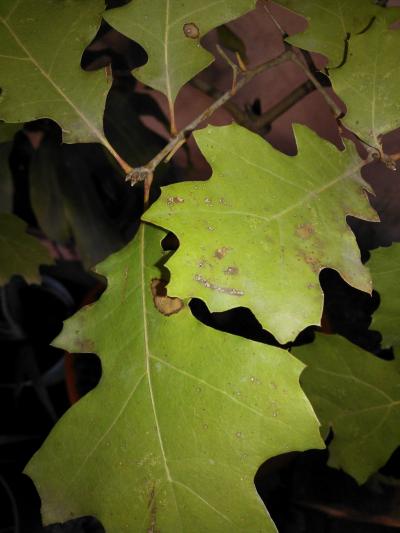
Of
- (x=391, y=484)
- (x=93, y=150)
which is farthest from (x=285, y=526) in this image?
(x=93, y=150)

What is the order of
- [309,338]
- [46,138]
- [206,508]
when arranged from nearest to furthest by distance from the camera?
[206,508] → [309,338] → [46,138]

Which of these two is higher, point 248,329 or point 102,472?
point 102,472

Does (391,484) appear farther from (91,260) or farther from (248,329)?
(91,260)

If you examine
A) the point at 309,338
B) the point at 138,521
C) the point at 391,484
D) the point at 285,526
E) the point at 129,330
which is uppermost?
the point at 129,330

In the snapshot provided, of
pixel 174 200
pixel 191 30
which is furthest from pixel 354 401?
pixel 191 30

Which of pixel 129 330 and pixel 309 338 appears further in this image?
pixel 309 338

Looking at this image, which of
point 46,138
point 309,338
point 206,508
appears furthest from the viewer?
point 46,138
